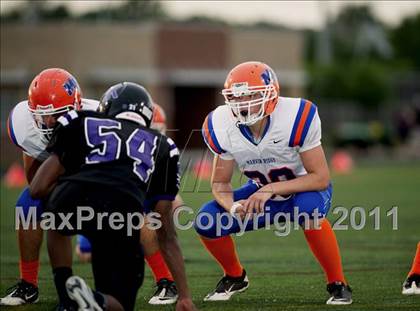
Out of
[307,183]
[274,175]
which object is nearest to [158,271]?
[274,175]

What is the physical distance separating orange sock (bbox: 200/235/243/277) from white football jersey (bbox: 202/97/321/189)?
1.54ft

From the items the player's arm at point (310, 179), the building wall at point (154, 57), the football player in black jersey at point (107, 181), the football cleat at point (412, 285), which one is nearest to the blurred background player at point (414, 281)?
the football cleat at point (412, 285)

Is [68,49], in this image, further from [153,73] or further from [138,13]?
[138,13]

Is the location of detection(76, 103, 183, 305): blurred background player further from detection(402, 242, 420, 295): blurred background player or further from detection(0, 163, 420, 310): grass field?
detection(402, 242, 420, 295): blurred background player

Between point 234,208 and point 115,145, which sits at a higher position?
point 115,145

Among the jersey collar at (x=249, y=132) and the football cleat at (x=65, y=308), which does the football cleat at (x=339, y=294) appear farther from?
the football cleat at (x=65, y=308)

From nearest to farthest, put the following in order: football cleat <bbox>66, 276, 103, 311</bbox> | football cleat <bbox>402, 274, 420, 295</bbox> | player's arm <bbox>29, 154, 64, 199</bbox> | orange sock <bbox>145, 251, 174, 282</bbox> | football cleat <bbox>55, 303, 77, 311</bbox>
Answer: football cleat <bbox>66, 276, 103, 311</bbox> → player's arm <bbox>29, 154, 64, 199</bbox> → football cleat <bbox>55, 303, 77, 311</bbox> → football cleat <bbox>402, 274, 420, 295</bbox> → orange sock <bbox>145, 251, 174, 282</bbox>

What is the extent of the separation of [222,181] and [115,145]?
4.54 ft

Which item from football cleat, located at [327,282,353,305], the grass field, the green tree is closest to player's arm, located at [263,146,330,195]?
football cleat, located at [327,282,353,305]

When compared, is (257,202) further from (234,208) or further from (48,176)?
(48,176)

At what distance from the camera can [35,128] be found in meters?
5.92

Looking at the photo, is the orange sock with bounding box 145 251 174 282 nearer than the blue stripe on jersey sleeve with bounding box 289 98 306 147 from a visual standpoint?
No

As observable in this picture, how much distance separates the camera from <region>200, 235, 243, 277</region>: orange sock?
5.99m

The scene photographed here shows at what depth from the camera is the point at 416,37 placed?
185ft
